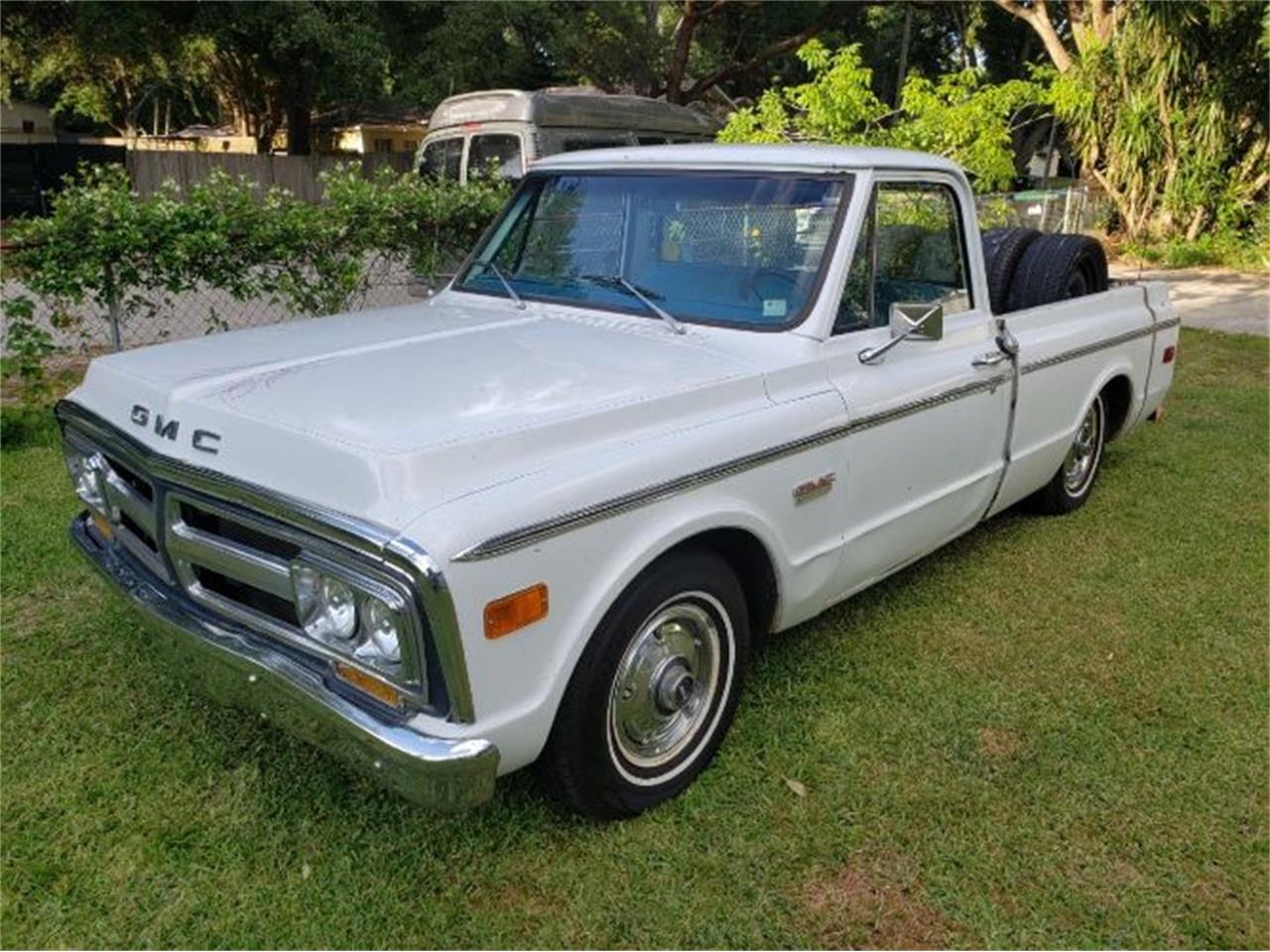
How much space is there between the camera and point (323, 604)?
238 cm

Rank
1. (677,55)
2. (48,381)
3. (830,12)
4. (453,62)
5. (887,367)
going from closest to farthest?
1. (887,367)
2. (48,381)
3. (453,62)
4. (677,55)
5. (830,12)

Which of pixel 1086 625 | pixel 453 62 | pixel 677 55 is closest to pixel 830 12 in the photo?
pixel 677 55

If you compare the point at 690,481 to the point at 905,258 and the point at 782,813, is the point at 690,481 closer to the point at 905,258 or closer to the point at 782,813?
the point at 782,813

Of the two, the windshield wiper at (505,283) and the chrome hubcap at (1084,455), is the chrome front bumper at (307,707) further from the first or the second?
the chrome hubcap at (1084,455)

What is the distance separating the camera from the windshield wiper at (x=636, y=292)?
3400 mm

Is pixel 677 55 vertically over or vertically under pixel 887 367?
over

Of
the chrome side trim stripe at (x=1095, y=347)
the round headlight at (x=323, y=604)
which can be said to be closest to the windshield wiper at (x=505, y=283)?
the round headlight at (x=323, y=604)

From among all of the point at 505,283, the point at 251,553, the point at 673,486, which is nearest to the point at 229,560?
the point at 251,553

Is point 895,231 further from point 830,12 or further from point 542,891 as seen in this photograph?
point 830,12

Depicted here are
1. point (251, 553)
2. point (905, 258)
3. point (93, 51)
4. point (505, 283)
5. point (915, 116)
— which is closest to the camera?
point (251, 553)

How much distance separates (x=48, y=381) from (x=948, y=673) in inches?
217

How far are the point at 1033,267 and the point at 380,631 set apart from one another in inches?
153

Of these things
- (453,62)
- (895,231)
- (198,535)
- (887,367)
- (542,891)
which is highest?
(453,62)

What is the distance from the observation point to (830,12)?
2311 cm
